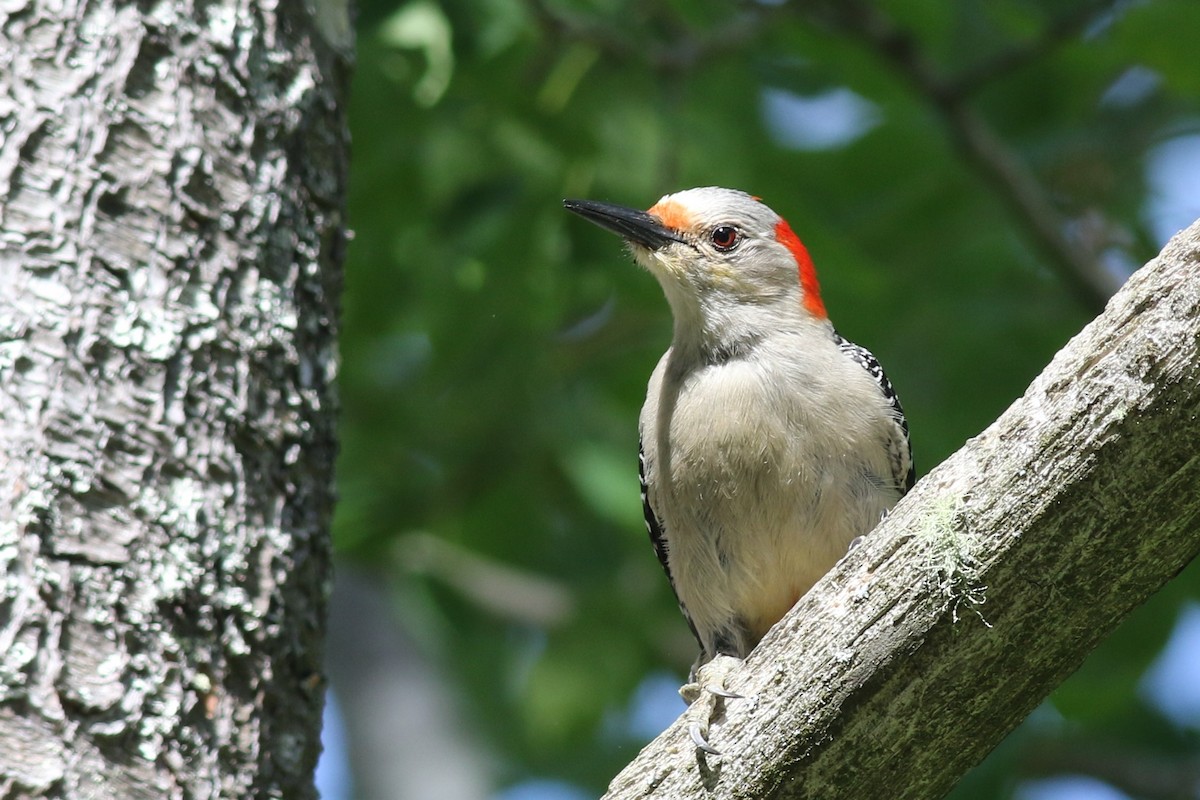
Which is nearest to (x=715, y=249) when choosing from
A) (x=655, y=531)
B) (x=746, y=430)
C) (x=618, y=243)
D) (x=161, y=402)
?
(x=618, y=243)

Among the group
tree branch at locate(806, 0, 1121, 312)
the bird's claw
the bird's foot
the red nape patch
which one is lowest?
the bird's claw

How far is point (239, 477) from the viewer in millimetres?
4410

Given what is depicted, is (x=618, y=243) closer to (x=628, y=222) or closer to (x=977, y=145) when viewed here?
(x=628, y=222)

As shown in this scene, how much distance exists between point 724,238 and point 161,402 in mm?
3112

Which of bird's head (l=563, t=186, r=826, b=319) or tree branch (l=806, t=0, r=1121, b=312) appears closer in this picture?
bird's head (l=563, t=186, r=826, b=319)

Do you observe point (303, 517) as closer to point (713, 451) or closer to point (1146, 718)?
point (713, 451)

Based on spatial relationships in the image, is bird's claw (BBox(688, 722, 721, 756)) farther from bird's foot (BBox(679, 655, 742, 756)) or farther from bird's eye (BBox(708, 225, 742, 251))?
bird's eye (BBox(708, 225, 742, 251))

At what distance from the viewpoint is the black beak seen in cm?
618

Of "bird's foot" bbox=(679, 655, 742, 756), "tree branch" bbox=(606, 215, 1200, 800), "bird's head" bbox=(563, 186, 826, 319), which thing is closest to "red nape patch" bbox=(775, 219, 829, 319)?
"bird's head" bbox=(563, 186, 826, 319)

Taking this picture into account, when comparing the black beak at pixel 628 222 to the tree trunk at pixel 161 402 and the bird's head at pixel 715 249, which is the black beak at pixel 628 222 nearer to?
the bird's head at pixel 715 249

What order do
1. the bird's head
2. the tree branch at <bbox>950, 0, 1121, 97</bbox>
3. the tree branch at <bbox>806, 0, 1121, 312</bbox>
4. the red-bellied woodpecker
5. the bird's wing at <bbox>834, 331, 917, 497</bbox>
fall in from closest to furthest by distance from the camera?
the red-bellied woodpecker
the bird's wing at <bbox>834, 331, 917, 497</bbox>
the bird's head
the tree branch at <bbox>950, 0, 1121, 97</bbox>
the tree branch at <bbox>806, 0, 1121, 312</bbox>

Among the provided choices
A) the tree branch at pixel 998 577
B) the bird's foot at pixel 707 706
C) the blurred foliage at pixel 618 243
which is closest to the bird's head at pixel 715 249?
the blurred foliage at pixel 618 243

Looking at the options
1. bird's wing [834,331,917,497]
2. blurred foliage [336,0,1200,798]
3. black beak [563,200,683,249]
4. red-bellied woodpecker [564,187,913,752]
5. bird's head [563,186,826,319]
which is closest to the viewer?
red-bellied woodpecker [564,187,913,752]

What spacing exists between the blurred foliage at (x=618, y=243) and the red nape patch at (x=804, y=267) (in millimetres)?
139
